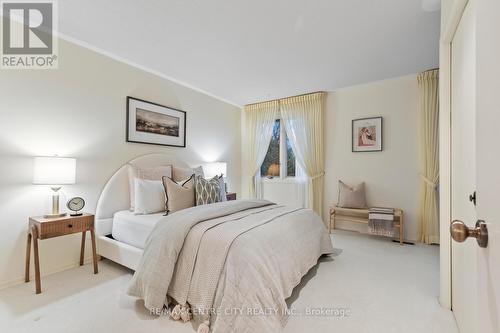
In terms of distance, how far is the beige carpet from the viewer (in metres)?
1.61

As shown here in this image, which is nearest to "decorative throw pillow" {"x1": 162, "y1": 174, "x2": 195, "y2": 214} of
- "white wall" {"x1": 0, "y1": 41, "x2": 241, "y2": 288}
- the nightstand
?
the nightstand

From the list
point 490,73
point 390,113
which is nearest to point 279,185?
point 390,113

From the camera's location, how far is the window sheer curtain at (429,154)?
3.24m

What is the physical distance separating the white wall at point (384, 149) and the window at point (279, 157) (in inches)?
30.8

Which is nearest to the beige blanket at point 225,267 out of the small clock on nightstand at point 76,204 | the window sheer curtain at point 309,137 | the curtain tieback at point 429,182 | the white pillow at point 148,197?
the white pillow at point 148,197

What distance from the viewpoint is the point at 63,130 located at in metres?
2.50

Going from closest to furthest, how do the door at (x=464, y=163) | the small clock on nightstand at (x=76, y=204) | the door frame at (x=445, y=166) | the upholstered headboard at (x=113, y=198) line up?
1. the door at (x=464, y=163)
2. the door frame at (x=445, y=166)
3. the small clock on nightstand at (x=76, y=204)
4. the upholstered headboard at (x=113, y=198)

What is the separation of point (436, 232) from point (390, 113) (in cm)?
182

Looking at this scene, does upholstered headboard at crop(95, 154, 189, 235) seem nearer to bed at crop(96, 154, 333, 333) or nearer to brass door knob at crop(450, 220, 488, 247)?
bed at crop(96, 154, 333, 333)

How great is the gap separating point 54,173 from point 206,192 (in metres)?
1.45

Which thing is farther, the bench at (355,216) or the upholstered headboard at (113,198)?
the bench at (355,216)

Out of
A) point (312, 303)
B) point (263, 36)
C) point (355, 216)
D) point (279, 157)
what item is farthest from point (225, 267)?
point (279, 157)

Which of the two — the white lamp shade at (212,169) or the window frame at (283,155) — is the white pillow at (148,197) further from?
the window frame at (283,155)

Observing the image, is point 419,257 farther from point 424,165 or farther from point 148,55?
point 148,55
